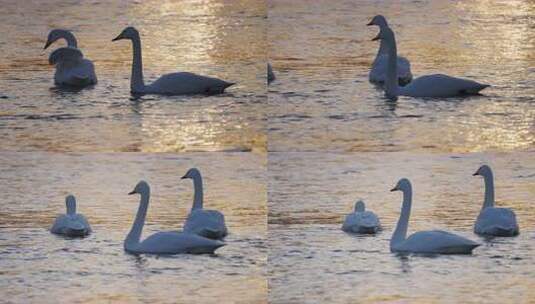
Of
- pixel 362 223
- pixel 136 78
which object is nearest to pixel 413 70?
pixel 136 78

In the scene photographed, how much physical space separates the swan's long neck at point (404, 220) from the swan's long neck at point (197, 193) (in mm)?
1540

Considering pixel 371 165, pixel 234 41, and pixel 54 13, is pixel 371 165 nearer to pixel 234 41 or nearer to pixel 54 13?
pixel 234 41

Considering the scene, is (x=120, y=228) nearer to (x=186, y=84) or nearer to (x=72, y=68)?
(x=186, y=84)

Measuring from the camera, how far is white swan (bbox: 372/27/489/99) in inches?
745

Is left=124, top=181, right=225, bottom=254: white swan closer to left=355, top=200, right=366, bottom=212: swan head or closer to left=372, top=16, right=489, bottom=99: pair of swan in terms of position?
left=355, top=200, right=366, bottom=212: swan head

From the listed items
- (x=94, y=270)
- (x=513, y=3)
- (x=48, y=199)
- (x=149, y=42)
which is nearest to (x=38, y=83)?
(x=149, y=42)

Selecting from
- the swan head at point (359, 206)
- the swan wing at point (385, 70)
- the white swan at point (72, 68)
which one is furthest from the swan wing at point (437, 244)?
the white swan at point (72, 68)

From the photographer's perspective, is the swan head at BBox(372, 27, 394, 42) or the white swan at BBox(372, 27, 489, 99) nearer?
the white swan at BBox(372, 27, 489, 99)

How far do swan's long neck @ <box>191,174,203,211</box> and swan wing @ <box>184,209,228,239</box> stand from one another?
420 millimetres

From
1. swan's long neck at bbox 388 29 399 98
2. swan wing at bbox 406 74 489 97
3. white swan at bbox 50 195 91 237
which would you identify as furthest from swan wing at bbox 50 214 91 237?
swan wing at bbox 406 74 489 97

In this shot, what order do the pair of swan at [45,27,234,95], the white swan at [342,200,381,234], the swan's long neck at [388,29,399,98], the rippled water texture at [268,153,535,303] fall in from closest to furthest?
1. the rippled water texture at [268,153,535,303]
2. the white swan at [342,200,381,234]
3. the swan's long neck at [388,29,399,98]
4. the pair of swan at [45,27,234,95]

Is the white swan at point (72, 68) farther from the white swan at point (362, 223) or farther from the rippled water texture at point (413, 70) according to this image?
the white swan at point (362, 223)

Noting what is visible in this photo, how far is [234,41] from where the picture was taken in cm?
2269

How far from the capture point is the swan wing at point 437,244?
1378cm
